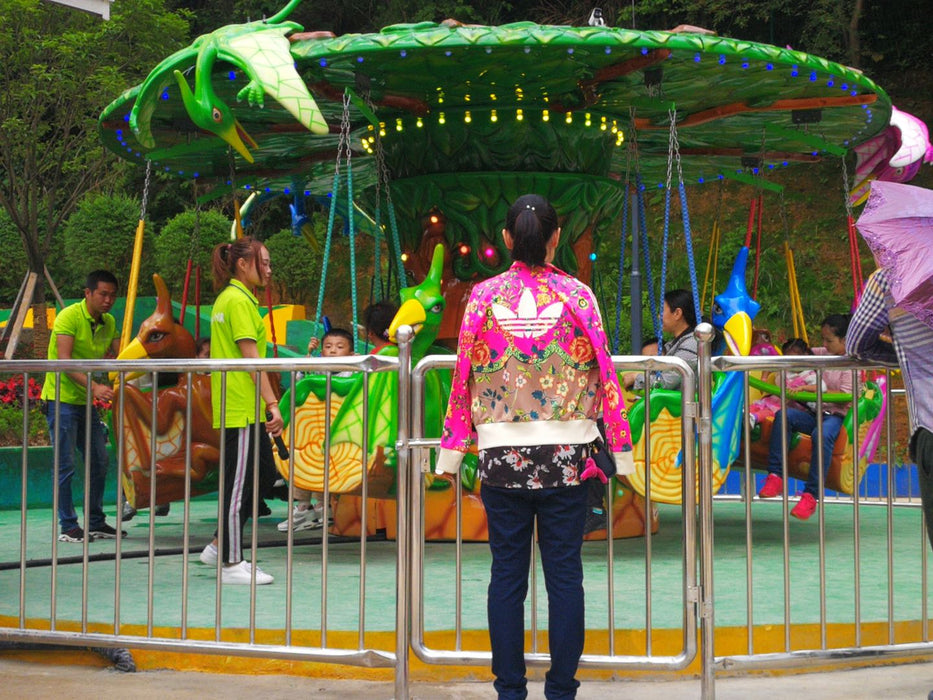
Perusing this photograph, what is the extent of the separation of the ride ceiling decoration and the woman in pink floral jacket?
110 inches

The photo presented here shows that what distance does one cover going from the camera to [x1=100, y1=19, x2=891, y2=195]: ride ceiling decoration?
6.84 m

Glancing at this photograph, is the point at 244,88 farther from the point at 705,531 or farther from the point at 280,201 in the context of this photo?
the point at 280,201

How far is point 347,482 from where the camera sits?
21.9 ft

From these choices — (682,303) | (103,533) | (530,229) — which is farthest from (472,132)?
(530,229)

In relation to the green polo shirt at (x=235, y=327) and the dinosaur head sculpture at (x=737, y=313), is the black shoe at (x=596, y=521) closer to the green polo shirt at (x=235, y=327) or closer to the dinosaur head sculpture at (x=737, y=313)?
the dinosaur head sculpture at (x=737, y=313)

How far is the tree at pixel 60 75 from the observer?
19.5 metres

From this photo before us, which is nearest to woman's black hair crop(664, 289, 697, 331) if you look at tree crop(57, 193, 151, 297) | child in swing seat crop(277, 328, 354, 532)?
child in swing seat crop(277, 328, 354, 532)

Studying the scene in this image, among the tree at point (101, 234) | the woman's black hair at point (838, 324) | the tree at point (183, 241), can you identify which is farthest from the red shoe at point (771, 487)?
the tree at point (101, 234)

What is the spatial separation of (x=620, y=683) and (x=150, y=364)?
7.42 feet

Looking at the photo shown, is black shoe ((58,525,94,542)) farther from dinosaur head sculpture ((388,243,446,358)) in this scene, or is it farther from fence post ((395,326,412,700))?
fence post ((395,326,412,700))

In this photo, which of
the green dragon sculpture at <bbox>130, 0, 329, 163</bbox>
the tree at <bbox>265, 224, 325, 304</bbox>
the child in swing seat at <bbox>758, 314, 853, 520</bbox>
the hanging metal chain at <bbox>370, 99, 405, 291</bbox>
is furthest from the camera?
the tree at <bbox>265, 224, 325, 304</bbox>

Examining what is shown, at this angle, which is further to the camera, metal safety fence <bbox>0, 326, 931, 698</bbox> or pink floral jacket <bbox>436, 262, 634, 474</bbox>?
metal safety fence <bbox>0, 326, 931, 698</bbox>

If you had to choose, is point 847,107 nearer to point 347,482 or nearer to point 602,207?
point 602,207

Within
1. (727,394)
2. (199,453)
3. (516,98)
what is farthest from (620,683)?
(516,98)
